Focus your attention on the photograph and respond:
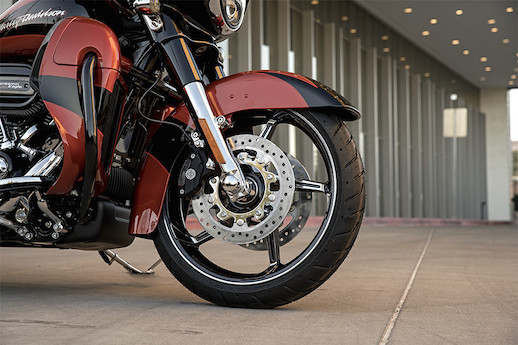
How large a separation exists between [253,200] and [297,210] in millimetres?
208

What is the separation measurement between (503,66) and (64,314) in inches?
1215

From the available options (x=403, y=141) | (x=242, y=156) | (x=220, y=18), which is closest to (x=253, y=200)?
(x=242, y=156)

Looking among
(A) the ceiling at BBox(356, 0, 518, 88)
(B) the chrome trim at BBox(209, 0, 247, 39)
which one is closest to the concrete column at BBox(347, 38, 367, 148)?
(A) the ceiling at BBox(356, 0, 518, 88)

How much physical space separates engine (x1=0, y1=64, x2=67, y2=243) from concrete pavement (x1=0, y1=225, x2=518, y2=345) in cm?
29

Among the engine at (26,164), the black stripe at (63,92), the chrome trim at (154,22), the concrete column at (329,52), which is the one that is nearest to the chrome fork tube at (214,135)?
the chrome trim at (154,22)

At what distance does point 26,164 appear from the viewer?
2494 millimetres

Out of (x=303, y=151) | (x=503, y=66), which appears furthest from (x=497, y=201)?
(x=303, y=151)

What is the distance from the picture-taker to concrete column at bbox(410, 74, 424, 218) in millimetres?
26062

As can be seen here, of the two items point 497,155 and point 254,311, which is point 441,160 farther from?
point 254,311

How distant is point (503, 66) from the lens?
30250mm

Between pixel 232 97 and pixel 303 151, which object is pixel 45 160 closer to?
pixel 232 97

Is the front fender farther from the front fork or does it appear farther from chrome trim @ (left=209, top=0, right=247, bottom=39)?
chrome trim @ (left=209, top=0, right=247, bottom=39)

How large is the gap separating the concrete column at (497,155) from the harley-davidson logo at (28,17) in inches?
1409

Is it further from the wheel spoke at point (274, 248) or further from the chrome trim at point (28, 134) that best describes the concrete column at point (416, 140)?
the chrome trim at point (28, 134)
